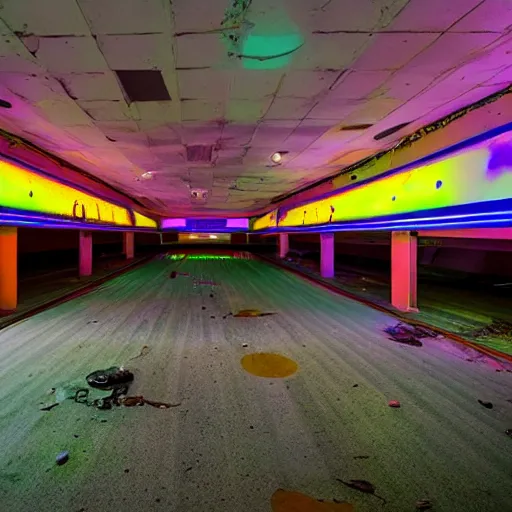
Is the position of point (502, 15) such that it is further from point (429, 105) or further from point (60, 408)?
point (60, 408)

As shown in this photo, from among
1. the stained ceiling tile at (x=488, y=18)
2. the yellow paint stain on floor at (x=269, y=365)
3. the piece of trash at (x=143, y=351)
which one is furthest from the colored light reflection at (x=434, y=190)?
the piece of trash at (x=143, y=351)

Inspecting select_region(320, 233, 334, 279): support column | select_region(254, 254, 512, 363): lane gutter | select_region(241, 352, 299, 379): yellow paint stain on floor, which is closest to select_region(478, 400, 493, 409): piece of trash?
select_region(254, 254, 512, 363): lane gutter

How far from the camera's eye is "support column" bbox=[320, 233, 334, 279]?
8.59 m

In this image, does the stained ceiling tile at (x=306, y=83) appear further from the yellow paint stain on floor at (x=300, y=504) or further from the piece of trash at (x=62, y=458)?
the piece of trash at (x=62, y=458)

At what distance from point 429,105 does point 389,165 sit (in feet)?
5.94

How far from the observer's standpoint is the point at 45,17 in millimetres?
1847

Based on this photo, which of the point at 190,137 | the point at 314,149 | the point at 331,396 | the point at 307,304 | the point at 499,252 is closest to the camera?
the point at 331,396

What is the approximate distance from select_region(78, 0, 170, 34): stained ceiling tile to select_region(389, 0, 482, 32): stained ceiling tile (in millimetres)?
1413

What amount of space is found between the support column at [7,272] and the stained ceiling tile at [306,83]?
186 inches

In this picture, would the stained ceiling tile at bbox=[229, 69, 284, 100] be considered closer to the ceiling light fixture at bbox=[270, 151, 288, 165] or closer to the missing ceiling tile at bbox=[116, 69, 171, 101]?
the missing ceiling tile at bbox=[116, 69, 171, 101]

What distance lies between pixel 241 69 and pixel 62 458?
2.92 meters

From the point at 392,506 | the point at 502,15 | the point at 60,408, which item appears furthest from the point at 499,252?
the point at 60,408

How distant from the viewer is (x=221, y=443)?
1903mm

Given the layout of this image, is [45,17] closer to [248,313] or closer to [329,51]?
[329,51]
